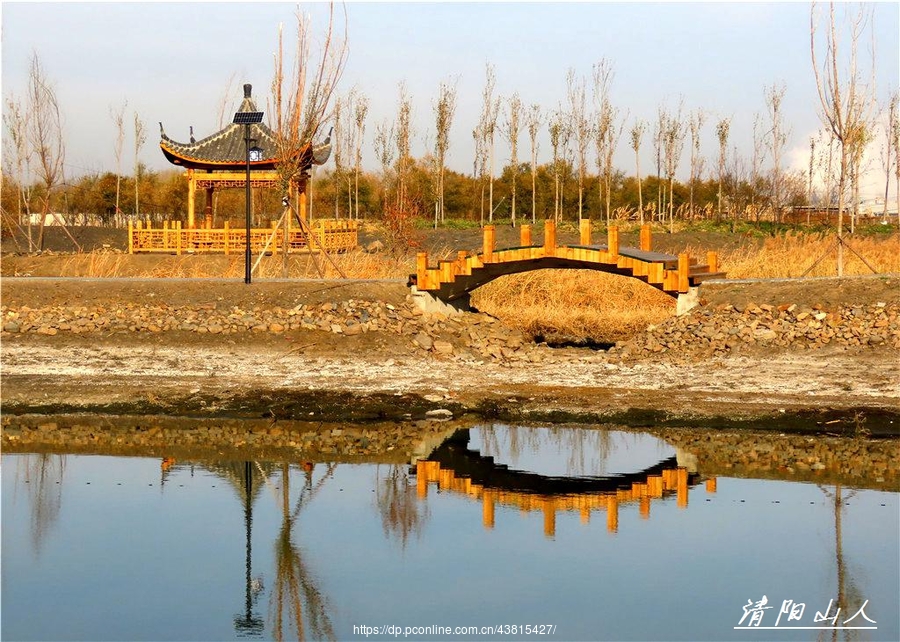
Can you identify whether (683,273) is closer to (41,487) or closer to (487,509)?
(487,509)

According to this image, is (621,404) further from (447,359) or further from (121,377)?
(121,377)

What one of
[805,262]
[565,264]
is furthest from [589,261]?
[805,262]

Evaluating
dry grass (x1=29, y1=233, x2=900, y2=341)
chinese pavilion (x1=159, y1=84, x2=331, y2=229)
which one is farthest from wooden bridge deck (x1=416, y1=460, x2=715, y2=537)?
chinese pavilion (x1=159, y1=84, x2=331, y2=229)

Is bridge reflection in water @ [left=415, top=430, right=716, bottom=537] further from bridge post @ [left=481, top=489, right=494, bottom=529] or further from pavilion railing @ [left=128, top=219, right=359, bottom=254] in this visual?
pavilion railing @ [left=128, top=219, right=359, bottom=254]

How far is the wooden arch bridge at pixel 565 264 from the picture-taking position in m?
21.8

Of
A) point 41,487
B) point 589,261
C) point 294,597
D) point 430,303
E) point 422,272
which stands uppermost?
point 589,261

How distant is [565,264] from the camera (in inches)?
890

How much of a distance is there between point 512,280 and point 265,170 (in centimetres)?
1130

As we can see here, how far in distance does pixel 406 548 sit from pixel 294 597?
5.35ft

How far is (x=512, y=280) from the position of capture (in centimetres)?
2931

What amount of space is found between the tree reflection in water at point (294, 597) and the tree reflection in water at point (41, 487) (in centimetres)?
224

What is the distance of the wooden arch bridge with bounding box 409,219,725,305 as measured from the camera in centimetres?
2178

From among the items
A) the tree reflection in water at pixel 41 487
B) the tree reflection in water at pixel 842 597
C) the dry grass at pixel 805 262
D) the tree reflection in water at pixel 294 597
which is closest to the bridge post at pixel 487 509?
the tree reflection in water at pixel 294 597

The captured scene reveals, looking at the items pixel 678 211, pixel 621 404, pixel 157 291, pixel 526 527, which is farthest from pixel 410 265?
pixel 678 211
